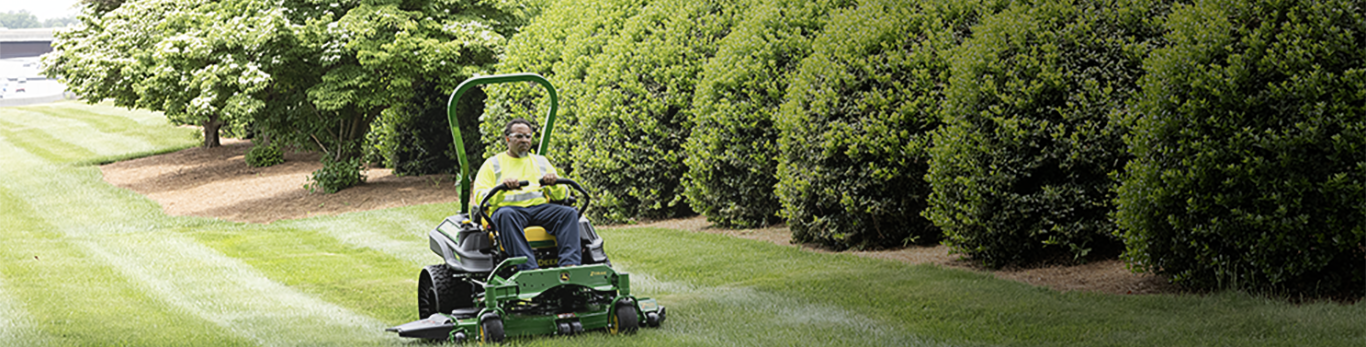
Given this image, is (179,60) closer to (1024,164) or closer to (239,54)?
(239,54)

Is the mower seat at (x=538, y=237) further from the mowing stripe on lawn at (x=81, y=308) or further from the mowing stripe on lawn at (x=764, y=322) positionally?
the mowing stripe on lawn at (x=81, y=308)

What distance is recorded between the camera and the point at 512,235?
6414 mm

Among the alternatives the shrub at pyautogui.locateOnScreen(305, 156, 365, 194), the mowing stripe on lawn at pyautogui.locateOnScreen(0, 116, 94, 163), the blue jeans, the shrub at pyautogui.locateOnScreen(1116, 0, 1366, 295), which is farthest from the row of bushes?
the mowing stripe on lawn at pyautogui.locateOnScreen(0, 116, 94, 163)

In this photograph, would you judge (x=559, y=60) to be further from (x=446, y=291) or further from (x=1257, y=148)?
(x=1257, y=148)

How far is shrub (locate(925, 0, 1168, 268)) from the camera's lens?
7762mm

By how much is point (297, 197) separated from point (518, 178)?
1379cm

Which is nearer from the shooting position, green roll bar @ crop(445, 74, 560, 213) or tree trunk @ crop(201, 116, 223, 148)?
green roll bar @ crop(445, 74, 560, 213)

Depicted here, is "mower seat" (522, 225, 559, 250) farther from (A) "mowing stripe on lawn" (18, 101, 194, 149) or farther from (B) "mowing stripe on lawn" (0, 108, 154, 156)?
(A) "mowing stripe on lawn" (18, 101, 194, 149)

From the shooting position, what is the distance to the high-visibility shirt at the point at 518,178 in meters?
6.72

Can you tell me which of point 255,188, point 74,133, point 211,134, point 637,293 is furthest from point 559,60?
point 74,133

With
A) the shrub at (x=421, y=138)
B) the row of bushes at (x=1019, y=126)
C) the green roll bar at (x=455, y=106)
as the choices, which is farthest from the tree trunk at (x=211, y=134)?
the green roll bar at (x=455, y=106)

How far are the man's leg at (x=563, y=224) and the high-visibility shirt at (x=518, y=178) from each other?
0.20m

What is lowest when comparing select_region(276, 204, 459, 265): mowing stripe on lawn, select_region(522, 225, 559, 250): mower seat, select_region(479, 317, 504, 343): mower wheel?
select_region(276, 204, 459, 265): mowing stripe on lawn

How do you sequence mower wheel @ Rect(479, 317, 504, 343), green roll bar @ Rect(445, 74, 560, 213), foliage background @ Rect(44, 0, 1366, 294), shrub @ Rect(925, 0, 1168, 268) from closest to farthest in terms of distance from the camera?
1. mower wheel @ Rect(479, 317, 504, 343)
2. foliage background @ Rect(44, 0, 1366, 294)
3. green roll bar @ Rect(445, 74, 560, 213)
4. shrub @ Rect(925, 0, 1168, 268)
